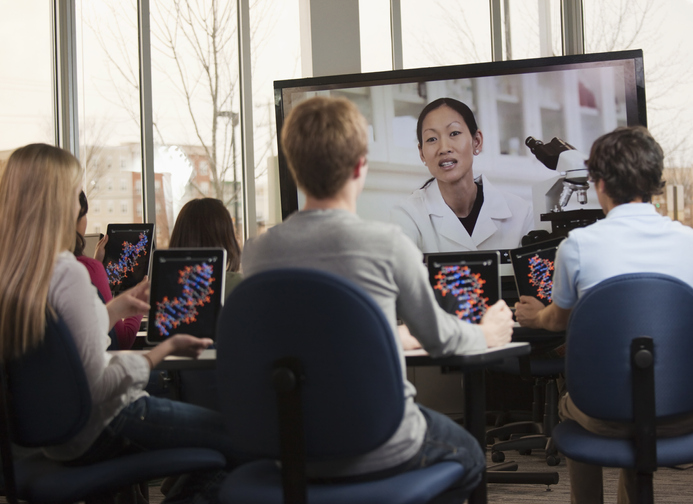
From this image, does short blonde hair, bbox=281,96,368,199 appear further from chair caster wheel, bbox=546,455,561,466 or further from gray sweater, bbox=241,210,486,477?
chair caster wheel, bbox=546,455,561,466

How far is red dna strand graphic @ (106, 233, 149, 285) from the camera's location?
322cm

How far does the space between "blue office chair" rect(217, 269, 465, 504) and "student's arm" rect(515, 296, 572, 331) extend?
2.88 feet

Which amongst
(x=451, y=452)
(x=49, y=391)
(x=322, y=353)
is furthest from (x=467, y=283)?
(x=49, y=391)

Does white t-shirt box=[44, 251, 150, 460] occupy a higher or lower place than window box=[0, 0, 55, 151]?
lower

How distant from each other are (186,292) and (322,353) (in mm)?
847

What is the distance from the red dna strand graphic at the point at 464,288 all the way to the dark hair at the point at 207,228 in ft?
3.51

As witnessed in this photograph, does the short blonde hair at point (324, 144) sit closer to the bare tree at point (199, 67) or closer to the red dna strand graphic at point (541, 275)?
the red dna strand graphic at point (541, 275)

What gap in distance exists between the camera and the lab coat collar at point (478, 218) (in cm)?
434

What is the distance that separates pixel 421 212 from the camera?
14.5ft

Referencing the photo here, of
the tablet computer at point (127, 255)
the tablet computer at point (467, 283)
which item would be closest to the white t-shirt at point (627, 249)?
the tablet computer at point (467, 283)

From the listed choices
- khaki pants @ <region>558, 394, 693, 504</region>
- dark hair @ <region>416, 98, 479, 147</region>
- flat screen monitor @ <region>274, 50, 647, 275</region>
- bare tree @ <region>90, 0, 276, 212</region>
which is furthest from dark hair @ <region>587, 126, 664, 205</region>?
bare tree @ <region>90, 0, 276, 212</region>

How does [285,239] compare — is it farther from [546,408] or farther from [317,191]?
[546,408]

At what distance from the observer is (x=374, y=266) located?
1.32 metres

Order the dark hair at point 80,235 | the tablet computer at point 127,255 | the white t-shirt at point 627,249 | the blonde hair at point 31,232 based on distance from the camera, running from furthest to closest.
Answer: the tablet computer at point 127,255
the dark hair at point 80,235
the white t-shirt at point 627,249
the blonde hair at point 31,232
